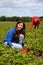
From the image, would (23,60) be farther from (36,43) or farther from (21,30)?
(36,43)

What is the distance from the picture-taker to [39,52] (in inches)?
387

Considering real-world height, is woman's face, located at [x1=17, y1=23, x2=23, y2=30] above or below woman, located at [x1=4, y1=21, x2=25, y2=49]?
above

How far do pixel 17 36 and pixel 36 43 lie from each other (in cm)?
161

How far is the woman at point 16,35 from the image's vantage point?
8422mm

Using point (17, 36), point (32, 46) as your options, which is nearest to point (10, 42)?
point (17, 36)

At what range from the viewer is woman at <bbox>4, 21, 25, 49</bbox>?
332 inches

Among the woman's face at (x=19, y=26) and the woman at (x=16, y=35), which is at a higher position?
the woman's face at (x=19, y=26)

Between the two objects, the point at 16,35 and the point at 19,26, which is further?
the point at 16,35

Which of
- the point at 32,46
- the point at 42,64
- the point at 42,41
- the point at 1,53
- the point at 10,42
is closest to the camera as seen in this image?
the point at 42,64

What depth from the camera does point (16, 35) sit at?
340 inches

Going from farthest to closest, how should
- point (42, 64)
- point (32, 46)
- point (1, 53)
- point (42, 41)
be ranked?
point (42, 41) < point (32, 46) < point (1, 53) < point (42, 64)

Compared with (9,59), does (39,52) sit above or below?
below

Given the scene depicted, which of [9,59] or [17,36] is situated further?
[17,36]

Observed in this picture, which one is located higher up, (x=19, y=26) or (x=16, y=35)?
(x=19, y=26)
